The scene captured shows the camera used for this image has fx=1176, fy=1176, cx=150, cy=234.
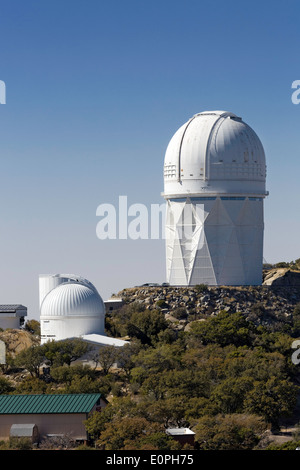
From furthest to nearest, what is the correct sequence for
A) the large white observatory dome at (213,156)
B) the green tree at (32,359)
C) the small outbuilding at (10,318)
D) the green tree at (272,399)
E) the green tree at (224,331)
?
the large white observatory dome at (213,156) < the small outbuilding at (10,318) < the green tree at (224,331) < the green tree at (32,359) < the green tree at (272,399)

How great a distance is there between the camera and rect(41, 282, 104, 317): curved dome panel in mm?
96938

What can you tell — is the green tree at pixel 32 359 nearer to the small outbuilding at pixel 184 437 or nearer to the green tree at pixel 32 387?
the green tree at pixel 32 387

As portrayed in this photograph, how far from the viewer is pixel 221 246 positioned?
107688mm

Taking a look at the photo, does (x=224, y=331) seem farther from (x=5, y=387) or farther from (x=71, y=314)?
(x=5, y=387)

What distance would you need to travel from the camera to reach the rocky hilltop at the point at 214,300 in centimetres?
10462

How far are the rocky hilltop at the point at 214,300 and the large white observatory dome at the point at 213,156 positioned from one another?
9.00m

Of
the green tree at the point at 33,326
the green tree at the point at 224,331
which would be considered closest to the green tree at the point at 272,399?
the green tree at the point at 224,331

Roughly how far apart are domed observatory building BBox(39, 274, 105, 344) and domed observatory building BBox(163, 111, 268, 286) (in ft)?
42.4

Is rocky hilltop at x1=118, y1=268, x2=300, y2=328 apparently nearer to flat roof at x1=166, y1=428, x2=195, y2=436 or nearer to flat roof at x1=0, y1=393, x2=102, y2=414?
flat roof at x1=0, y1=393, x2=102, y2=414

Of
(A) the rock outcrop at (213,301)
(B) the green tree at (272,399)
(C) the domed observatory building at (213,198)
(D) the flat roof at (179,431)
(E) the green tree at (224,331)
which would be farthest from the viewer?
(C) the domed observatory building at (213,198)

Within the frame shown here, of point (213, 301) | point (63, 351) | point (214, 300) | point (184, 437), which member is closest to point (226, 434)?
point (184, 437)

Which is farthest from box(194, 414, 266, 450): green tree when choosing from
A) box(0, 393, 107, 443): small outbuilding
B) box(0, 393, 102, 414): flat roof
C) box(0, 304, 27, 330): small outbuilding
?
box(0, 304, 27, 330): small outbuilding

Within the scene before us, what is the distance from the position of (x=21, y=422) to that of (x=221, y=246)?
38.6m
